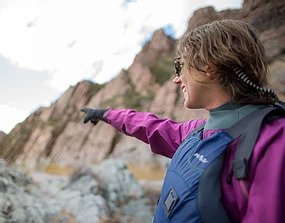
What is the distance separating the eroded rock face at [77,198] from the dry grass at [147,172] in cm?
671

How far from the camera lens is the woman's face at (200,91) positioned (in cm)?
169

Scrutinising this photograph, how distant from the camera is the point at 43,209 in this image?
270 inches

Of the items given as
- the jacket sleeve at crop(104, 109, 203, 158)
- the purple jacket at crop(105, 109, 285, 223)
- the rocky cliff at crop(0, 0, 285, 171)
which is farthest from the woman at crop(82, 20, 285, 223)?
the rocky cliff at crop(0, 0, 285, 171)

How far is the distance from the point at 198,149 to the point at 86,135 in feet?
100

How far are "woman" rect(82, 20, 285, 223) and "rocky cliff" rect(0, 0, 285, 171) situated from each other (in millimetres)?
16600

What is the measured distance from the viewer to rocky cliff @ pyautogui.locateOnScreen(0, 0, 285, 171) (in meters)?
24.5

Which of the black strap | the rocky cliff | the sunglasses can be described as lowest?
the rocky cliff

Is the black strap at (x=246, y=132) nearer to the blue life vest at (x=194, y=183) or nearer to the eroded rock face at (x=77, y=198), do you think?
the blue life vest at (x=194, y=183)

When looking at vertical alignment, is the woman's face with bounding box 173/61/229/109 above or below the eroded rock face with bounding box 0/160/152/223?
above

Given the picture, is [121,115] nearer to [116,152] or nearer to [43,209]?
[43,209]

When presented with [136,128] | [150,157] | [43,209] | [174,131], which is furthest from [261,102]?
[150,157]

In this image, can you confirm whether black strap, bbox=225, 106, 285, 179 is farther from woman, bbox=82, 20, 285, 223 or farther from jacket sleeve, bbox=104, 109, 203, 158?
jacket sleeve, bbox=104, 109, 203, 158

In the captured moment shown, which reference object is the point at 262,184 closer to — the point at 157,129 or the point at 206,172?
the point at 206,172

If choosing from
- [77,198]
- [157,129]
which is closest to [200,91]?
[157,129]
